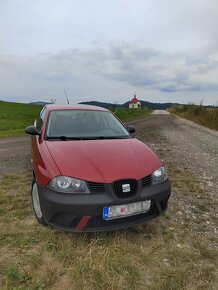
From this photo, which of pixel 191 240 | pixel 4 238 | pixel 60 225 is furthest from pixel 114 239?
pixel 4 238

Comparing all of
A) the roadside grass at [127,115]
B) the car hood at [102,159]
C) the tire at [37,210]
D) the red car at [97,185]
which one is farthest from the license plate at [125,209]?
the roadside grass at [127,115]

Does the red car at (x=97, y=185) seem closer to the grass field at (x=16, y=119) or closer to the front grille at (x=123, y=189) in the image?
the front grille at (x=123, y=189)

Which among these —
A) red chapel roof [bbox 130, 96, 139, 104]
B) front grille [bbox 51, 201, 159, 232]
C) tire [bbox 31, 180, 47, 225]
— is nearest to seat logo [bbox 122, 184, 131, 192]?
front grille [bbox 51, 201, 159, 232]

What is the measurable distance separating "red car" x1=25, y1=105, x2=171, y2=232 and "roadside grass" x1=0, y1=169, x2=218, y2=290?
261 mm

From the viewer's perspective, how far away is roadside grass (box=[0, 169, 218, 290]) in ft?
8.95

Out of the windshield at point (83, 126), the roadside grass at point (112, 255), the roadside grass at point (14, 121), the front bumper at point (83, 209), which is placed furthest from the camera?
the roadside grass at point (14, 121)

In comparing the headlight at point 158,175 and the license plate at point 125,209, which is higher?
the headlight at point 158,175

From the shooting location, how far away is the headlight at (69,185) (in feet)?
10.5

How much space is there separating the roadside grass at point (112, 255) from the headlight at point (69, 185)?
2.25ft

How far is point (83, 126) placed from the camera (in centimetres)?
476

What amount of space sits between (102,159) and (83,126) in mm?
1386

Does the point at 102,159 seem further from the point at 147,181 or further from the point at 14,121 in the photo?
the point at 14,121

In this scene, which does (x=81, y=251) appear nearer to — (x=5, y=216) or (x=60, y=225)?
(x=60, y=225)

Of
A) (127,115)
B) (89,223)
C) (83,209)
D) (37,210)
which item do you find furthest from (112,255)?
(127,115)
